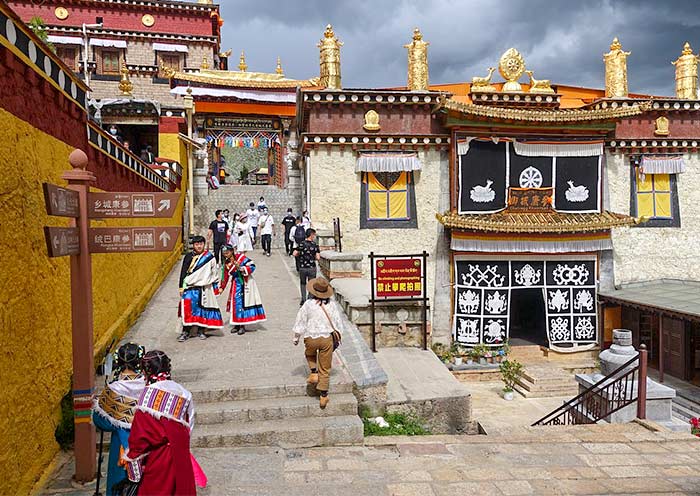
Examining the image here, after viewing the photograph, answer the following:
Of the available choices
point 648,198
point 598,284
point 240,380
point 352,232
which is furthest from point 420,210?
point 240,380

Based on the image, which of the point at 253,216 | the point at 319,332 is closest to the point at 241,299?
the point at 319,332

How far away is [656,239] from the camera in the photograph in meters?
18.9

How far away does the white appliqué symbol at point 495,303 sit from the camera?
1759 cm

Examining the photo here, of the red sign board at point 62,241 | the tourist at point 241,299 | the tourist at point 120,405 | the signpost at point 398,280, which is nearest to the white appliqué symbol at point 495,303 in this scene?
the signpost at point 398,280

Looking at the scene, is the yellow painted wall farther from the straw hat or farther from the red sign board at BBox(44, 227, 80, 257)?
the straw hat

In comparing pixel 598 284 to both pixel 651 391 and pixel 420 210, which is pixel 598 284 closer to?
pixel 420 210

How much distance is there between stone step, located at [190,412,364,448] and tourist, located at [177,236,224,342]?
3152mm

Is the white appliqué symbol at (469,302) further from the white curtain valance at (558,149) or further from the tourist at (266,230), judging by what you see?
the tourist at (266,230)

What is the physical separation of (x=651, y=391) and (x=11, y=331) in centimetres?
835

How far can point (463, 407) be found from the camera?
7.95 m

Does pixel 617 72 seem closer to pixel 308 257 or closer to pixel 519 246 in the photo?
pixel 519 246

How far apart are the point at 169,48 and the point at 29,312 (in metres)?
29.7

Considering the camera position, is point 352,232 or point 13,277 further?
point 352,232

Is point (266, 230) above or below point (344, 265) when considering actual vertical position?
above
